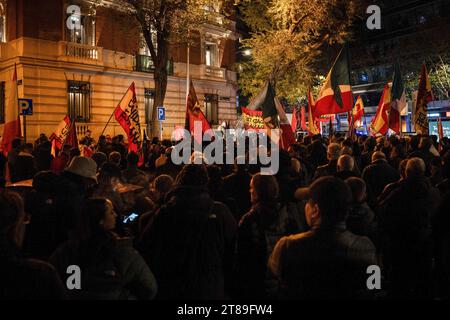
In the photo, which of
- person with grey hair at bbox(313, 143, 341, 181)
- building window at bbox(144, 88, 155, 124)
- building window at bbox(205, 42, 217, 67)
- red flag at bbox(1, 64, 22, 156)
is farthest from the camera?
building window at bbox(205, 42, 217, 67)

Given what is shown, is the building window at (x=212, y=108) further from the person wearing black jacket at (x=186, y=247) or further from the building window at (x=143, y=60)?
the person wearing black jacket at (x=186, y=247)

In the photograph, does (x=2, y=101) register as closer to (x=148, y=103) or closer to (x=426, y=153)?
(x=148, y=103)

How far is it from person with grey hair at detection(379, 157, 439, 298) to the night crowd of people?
0.01 metres

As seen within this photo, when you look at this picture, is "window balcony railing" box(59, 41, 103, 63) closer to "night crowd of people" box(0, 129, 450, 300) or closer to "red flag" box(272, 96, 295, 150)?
"red flag" box(272, 96, 295, 150)

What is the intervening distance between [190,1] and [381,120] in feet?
36.6

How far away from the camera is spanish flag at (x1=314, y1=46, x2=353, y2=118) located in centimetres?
1166

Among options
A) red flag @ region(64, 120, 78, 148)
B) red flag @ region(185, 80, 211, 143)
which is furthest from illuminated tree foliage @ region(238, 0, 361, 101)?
red flag @ region(64, 120, 78, 148)

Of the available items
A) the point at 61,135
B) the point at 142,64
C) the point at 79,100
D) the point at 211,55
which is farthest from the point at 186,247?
the point at 211,55

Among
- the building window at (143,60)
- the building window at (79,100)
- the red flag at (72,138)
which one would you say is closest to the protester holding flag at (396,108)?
the red flag at (72,138)

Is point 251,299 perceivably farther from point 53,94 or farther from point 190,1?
point 53,94

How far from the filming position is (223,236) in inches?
157

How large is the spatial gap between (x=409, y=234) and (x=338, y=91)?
23.3 feet

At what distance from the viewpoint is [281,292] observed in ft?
10.3

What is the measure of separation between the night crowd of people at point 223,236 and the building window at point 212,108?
84.3 ft
